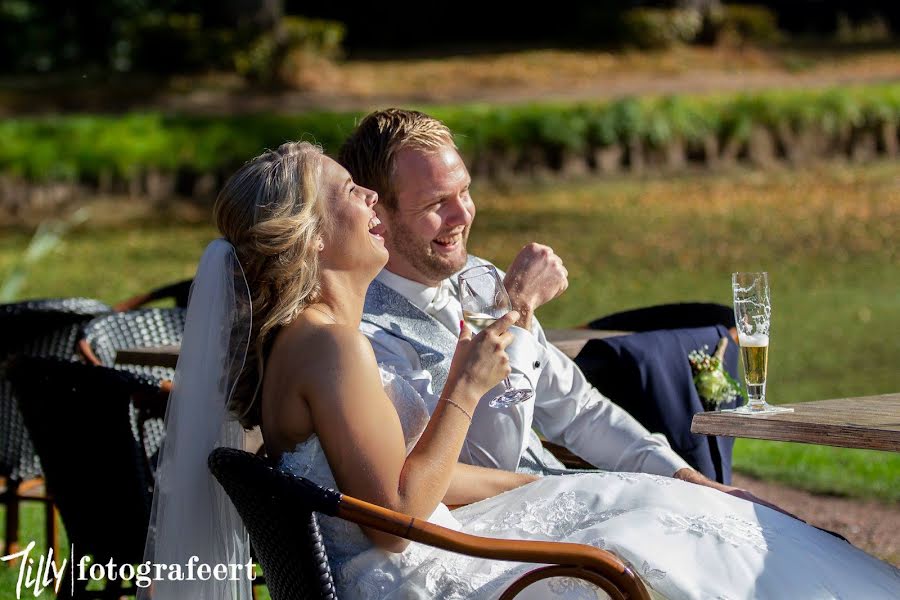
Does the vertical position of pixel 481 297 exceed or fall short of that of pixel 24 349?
it exceeds it

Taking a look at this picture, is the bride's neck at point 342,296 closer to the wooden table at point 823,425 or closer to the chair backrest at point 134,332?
the wooden table at point 823,425

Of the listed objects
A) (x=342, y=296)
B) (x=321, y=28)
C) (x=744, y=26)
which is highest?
(x=342, y=296)

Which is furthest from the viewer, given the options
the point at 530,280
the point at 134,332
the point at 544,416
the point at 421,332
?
the point at 134,332

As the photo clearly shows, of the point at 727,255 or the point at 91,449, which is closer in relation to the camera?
the point at 91,449

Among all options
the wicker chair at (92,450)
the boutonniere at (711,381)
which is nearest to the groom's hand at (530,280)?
the boutonniere at (711,381)

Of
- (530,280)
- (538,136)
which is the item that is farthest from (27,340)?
(538,136)

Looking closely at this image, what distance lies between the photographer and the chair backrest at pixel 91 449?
3.51 metres

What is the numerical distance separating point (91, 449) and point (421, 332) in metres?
0.97

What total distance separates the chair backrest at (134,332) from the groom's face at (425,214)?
1609 mm

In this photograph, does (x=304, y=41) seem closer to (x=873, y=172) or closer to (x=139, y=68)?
(x=139, y=68)

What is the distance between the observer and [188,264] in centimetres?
1432

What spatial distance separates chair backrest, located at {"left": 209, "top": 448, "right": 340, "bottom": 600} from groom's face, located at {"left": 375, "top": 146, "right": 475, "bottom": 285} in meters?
1.12

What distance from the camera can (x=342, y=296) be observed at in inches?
115

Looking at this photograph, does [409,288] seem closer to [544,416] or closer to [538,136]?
[544,416]
